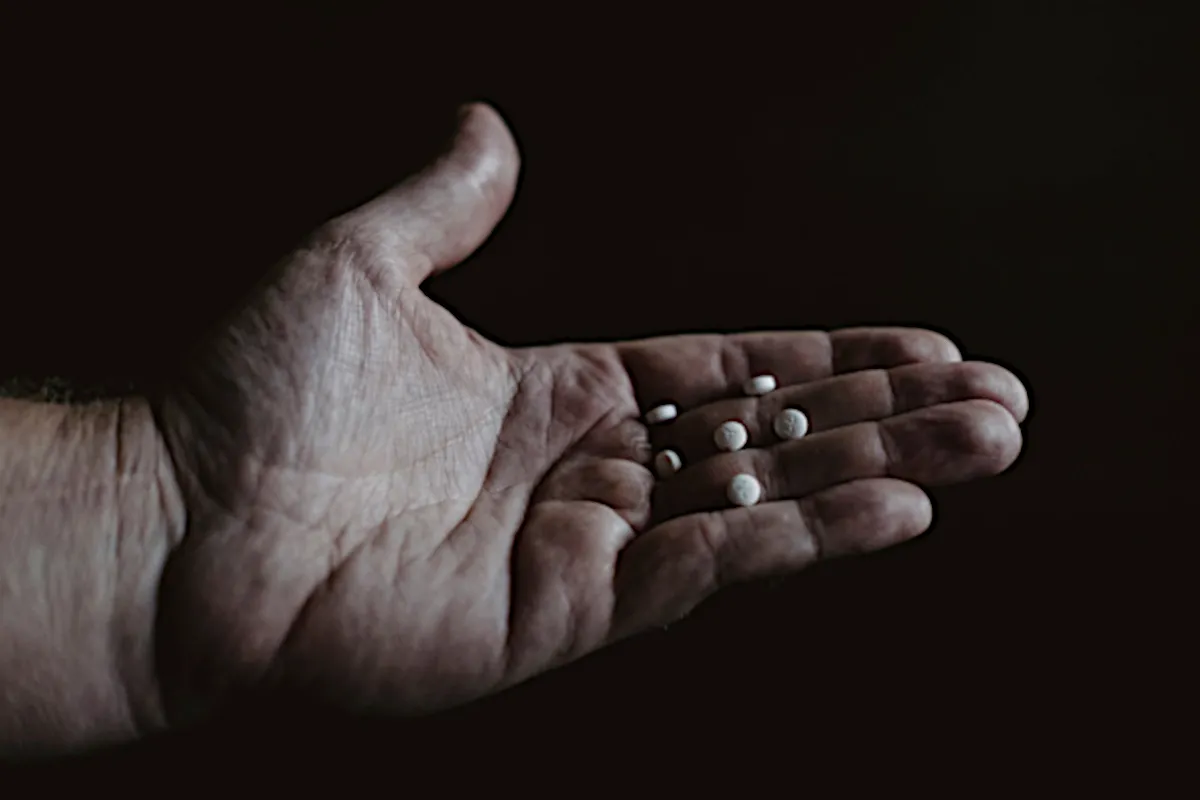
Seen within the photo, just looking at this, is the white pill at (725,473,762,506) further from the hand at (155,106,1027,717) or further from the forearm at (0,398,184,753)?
the forearm at (0,398,184,753)

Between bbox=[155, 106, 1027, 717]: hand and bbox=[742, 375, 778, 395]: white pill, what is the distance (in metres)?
0.02

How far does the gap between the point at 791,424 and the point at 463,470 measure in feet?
1.10

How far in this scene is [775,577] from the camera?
42.1 inches

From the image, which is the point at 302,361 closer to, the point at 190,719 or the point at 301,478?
the point at 301,478

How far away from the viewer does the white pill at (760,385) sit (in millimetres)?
1235

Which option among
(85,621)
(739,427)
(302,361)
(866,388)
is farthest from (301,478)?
(866,388)

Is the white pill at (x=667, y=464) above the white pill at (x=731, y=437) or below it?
below

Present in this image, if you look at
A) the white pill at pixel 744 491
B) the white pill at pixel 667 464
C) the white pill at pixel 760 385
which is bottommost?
the white pill at pixel 744 491

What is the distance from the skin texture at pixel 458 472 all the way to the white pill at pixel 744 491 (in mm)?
12

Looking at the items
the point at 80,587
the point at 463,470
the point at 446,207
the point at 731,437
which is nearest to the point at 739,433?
the point at 731,437

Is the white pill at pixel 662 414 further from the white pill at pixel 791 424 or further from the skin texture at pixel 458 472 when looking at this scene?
the white pill at pixel 791 424

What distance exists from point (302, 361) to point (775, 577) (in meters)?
0.49

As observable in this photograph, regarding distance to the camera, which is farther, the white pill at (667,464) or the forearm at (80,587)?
the white pill at (667,464)

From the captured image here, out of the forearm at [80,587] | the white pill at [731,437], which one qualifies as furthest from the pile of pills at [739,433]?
the forearm at [80,587]
